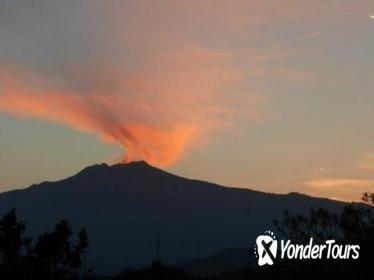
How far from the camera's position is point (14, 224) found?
25016mm

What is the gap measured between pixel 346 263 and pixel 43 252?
2173 inches

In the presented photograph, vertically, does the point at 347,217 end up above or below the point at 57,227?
above

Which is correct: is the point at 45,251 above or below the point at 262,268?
below

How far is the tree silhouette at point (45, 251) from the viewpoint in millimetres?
24656

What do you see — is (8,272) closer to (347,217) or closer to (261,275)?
(347,217)

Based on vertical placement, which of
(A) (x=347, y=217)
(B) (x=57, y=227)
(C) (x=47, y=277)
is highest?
(A) (x=347, y=217)

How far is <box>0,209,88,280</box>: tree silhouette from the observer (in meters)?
24.7

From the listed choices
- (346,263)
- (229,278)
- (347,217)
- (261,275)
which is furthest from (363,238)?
(229,278)

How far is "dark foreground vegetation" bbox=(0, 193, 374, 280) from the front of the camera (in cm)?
2475

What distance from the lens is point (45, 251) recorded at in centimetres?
2472

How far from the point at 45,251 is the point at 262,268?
2746 inches

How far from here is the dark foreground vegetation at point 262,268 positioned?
24.8 meters

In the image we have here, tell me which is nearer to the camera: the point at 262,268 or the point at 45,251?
the point at 45,251

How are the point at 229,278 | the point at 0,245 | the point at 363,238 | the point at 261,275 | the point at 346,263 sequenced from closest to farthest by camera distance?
the point at 0,245 → the point at 363,238 → the point at 346,263 → the point at 261,275 → the point at 229,278
